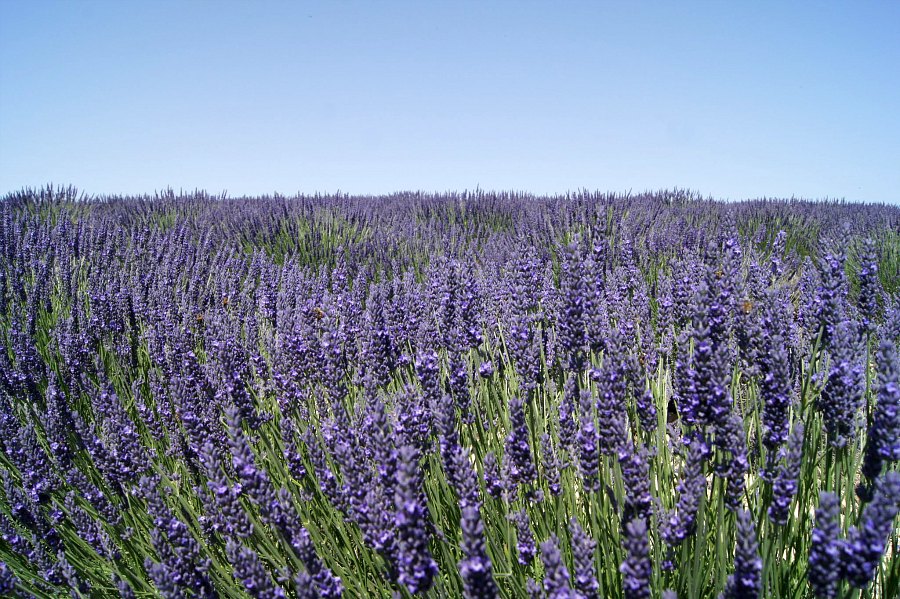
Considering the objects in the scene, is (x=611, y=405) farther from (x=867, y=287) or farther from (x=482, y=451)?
(x=867, y=287)

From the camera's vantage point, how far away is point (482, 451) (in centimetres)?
212

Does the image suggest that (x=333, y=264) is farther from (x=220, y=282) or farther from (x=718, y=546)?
(x=718, y=546)

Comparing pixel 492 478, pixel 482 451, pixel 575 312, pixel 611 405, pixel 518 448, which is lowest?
pixel 482 451

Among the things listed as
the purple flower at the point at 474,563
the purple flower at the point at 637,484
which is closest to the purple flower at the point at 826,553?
the purple flower at the point at 637,484

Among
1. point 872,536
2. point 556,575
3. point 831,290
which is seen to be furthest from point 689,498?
point 831,290

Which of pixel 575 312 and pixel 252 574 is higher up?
pixel 575 312

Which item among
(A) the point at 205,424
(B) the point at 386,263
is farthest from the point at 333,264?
(A) the point at 205,424

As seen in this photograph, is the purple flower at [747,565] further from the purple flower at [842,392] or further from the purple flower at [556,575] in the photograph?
the purple flower at [842,392]

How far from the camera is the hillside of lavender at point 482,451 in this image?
1.19 meters

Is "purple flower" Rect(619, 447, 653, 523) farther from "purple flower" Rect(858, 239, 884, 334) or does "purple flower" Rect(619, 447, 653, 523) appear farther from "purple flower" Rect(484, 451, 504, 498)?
"purple flower" Rect(858, 239, 884, 334)

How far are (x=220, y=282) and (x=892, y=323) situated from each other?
413 centimetres

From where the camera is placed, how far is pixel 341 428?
1633 millimetres

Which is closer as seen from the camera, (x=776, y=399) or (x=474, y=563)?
(x=474, y=563)

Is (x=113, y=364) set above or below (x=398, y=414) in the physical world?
below
